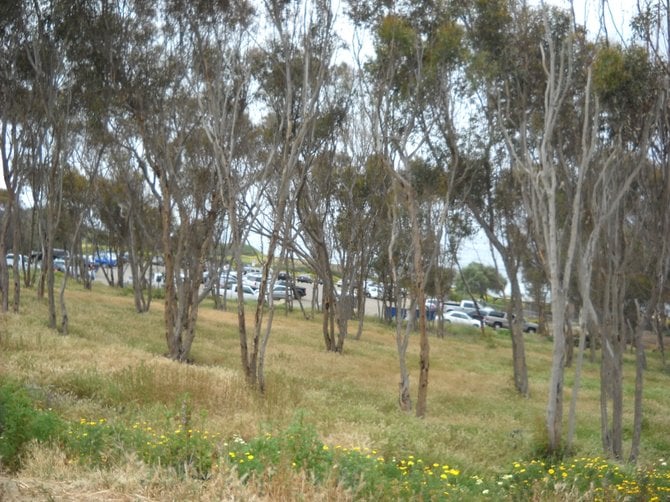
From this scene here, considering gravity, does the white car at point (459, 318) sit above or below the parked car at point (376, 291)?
below

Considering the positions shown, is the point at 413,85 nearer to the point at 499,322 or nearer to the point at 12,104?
the point at 12,104

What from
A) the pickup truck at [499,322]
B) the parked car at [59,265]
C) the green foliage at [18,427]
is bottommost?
the pickup truck at [499,322]

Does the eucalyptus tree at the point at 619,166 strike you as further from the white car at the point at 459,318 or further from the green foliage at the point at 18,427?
the white car at the point at 459,318

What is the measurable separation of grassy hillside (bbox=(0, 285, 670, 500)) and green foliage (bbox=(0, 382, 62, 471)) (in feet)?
0.48

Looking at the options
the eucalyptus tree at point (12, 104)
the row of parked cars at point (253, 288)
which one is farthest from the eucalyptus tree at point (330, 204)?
the row of parked cars at point (253, 288)

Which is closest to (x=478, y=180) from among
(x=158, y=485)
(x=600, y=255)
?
(x=600, y=255)

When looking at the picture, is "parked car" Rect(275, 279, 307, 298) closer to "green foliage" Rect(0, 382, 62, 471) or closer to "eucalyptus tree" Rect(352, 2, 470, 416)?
"eucalyptus tree" Rect(352, 2, 470, 416)

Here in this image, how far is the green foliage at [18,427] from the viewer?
6.23 metres

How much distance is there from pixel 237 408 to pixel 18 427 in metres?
5.08

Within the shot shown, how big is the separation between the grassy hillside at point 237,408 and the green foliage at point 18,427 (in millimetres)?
146

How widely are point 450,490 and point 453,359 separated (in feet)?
78.4

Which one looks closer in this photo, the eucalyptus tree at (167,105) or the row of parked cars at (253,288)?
the eucalyptus tree at (167,105)

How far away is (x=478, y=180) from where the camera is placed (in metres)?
21.0

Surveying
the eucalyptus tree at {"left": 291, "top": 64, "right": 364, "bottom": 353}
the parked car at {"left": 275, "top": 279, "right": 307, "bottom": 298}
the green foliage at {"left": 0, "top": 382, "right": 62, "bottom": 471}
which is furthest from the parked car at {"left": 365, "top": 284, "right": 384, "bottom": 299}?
the green foliage at {"left": 0, "top": 382, "right": 62, "bottom": 471}
